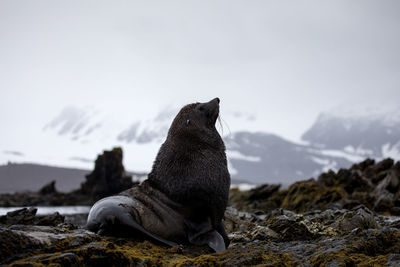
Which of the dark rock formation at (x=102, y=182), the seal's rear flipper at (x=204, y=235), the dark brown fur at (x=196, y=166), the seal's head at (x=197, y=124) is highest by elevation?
the seal's head at (x=197, y=124)

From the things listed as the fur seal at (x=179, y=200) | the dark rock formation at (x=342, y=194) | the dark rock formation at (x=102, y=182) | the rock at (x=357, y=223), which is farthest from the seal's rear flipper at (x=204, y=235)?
the dark rock formation at (x=102, y=182)

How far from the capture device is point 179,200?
5.09m

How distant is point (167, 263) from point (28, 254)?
48.0 inches

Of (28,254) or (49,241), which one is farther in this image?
(49,241)

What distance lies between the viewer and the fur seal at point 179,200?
4779 millimetres

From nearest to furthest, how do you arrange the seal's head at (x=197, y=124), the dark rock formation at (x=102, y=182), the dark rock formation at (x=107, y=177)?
the seal's head at (x=197, y=124)
the dark rock formation at (x=102, y=182)
the dark rock formation at (x=107, y=177)

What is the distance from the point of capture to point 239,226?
806 centimetres

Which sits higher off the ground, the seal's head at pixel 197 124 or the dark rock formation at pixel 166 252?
the seal's head at pixel 197 124

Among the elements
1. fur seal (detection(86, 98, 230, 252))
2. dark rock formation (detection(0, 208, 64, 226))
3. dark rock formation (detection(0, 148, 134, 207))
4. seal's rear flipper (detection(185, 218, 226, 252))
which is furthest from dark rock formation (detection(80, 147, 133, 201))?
seal's rear flipper (detection(185, 218, 226, 252))

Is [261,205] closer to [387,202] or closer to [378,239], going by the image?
[387,202]

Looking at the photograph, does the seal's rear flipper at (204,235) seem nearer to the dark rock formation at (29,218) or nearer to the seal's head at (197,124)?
the seal's head at (197,124)

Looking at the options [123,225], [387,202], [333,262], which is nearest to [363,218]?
[333,262]

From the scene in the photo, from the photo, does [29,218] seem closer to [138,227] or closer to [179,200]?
[138,227]

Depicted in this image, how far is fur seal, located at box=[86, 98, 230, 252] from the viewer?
4.78m
